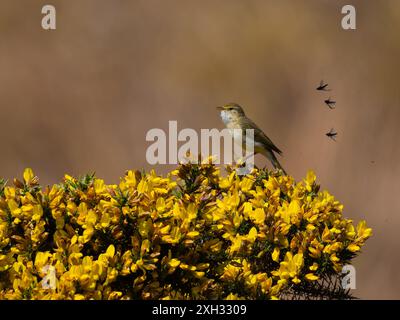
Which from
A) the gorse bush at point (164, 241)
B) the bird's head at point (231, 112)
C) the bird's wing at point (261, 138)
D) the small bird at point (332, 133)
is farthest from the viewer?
the small bird at point (332, 133)

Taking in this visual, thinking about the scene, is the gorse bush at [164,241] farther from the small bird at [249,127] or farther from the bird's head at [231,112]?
the bird's head at [231,112]

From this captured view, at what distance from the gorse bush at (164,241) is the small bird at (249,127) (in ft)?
11.9

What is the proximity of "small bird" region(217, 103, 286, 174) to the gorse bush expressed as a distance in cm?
363

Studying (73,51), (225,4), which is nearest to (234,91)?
(225,4)

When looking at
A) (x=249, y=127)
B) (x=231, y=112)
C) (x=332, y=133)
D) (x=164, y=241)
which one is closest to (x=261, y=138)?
(x=249, y=127)

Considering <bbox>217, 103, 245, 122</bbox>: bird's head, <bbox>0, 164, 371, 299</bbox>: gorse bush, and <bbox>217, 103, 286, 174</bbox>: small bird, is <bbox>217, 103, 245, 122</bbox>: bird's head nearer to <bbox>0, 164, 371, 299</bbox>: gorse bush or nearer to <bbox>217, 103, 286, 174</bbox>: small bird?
<bbox>217, 103, 286, 174</bbox>: small bird

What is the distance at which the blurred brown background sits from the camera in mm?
11094

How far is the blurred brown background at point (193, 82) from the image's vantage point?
11094mm

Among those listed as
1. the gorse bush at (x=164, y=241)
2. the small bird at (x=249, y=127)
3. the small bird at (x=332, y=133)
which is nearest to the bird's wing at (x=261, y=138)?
the small bird at (x=249, y=127)

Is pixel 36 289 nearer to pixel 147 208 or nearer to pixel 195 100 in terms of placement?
pixel 147 208

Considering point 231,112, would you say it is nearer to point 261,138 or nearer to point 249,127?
point 249,127

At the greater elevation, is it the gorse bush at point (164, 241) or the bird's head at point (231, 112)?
the bird's head at point (231, 112)

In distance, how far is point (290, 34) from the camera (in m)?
11.8

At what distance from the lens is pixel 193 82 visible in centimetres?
1191
